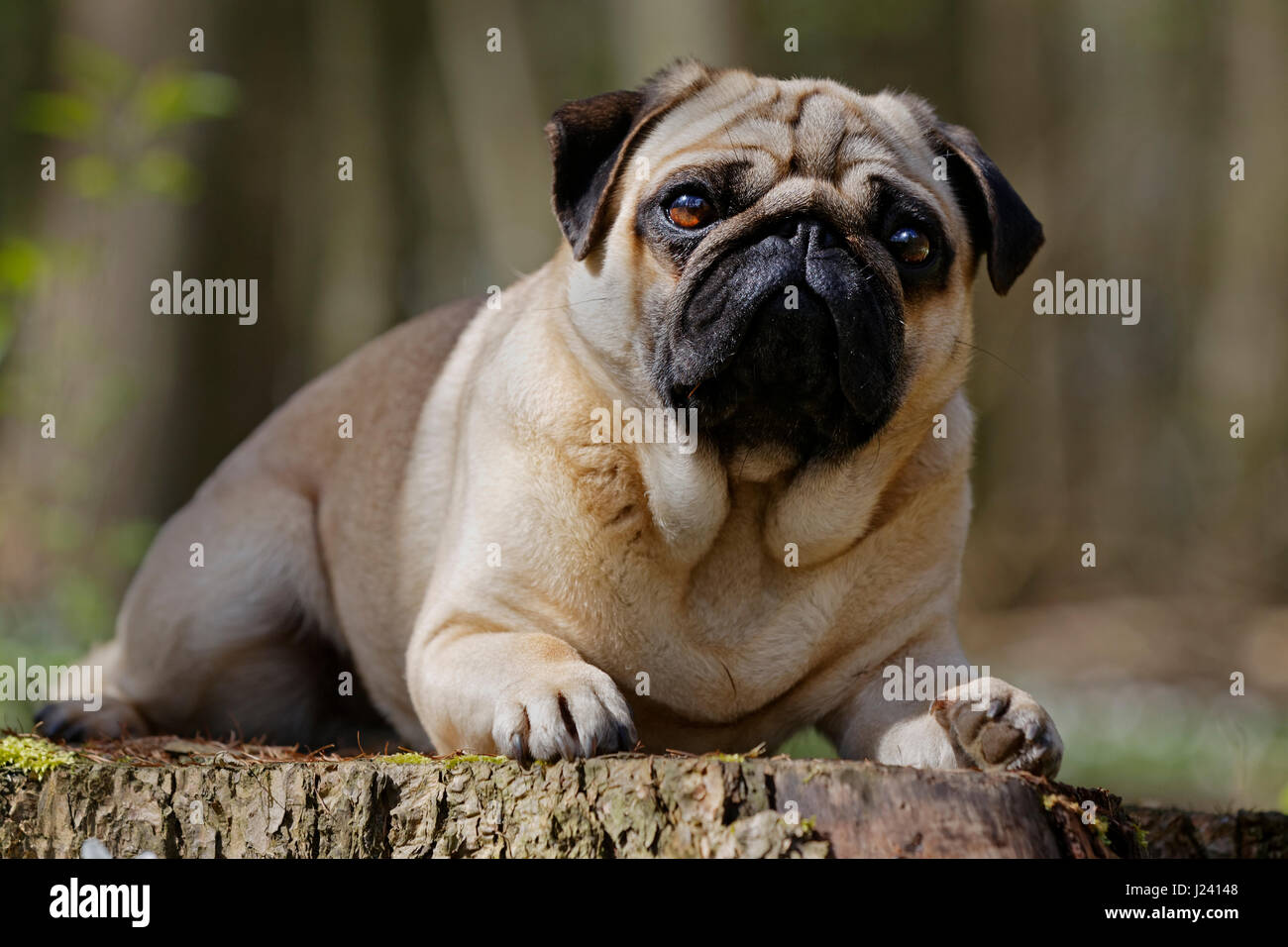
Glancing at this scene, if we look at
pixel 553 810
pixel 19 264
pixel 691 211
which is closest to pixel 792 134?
pixel 691 211

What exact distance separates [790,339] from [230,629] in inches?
116

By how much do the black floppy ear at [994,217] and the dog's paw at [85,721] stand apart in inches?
145

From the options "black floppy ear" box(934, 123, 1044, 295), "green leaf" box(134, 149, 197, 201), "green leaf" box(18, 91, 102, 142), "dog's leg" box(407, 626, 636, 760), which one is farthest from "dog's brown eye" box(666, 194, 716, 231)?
"green leaf" box(134, 149, 197, 201)

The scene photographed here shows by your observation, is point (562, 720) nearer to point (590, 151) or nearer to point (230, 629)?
point (590, 151)

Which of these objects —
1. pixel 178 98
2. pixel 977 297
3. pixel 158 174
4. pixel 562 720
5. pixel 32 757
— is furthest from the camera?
pixel 977 297

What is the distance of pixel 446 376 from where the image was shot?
5602 millimetres

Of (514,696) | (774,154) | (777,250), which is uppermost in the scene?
(774,154)

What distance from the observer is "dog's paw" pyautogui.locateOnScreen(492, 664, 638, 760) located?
336 centimetres

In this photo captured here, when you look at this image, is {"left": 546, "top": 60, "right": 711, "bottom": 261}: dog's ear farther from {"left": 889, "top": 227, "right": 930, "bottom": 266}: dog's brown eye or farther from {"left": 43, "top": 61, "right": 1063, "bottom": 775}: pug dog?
{"left": 889, "top": 227, "right": 930, "bottom": 266}: dog's brown eye

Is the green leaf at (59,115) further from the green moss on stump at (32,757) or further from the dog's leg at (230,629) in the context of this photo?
the green moss on stump at (32,757)

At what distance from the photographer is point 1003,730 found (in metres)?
3.43

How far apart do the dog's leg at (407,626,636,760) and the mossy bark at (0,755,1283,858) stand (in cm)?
14

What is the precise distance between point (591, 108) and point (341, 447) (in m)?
2.13
